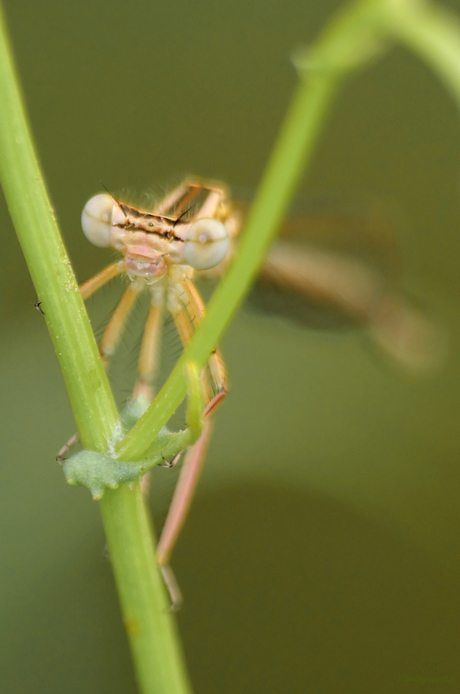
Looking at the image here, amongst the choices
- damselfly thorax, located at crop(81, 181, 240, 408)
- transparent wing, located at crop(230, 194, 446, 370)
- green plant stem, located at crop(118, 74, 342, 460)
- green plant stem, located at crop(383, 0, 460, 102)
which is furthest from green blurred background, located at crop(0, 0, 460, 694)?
green plant stem, located at crop(383, 0, 460, 102)

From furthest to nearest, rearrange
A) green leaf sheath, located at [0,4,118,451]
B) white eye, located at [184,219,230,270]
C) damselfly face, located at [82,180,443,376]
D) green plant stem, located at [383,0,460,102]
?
damselfly face, located at [82,180,443,376] → white eye, located at [184,219,230,270] → green leaf sheath, located at [0,4,118,451] → green plant stem, located at [383,0,460,102]

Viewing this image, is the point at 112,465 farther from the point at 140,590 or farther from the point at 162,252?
the point at 162,252

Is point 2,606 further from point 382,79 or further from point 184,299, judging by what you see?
point 382,79

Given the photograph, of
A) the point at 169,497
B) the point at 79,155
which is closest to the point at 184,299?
the point at 169,497

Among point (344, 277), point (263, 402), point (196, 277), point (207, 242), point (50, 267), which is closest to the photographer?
point (50, 267)

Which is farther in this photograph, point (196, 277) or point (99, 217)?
point (196, 277)

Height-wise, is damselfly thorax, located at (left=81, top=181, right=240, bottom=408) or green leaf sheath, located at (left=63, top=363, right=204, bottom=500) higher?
damselfly thorax, located at (left=81, top=181, right=240, bottom=408)

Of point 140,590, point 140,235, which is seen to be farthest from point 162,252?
point 140,590

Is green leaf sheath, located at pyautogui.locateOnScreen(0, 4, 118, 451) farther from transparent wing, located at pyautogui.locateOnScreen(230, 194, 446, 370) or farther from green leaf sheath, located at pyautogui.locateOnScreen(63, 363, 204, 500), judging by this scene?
transparent wing, located at pyautogui.locateOnScreen(230, 194, 446, 370)
